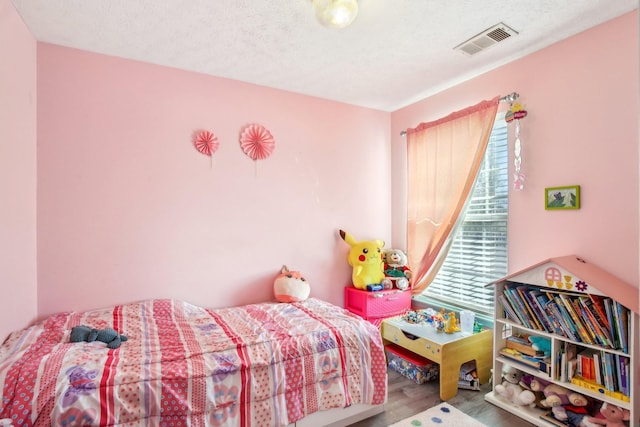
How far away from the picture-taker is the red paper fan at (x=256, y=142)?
2.81 metres

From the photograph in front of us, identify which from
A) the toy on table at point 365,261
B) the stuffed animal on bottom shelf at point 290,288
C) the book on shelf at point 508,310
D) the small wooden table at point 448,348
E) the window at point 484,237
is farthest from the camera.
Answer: the toy on table at point 365,261

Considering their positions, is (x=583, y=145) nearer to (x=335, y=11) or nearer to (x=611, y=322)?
(x=611, y=322)

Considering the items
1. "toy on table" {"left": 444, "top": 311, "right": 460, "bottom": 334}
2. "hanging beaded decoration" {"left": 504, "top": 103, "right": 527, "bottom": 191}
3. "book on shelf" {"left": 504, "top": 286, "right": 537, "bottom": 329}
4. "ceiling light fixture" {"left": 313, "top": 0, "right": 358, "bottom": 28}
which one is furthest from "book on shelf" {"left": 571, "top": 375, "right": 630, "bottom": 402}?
"ceiling light fixture" {"left": 313, "top": 0, "right": 358, "bottom": 28}

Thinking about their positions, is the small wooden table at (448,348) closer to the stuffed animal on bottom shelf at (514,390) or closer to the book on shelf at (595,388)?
the stuffed animal on bottom shelf at (514,390)

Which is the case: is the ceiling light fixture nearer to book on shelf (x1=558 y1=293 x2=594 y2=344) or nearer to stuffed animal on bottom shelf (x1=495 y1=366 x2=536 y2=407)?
book on shelf (x1=558 y1=293 x2=594 y2=344)

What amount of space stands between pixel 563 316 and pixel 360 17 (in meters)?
2.09

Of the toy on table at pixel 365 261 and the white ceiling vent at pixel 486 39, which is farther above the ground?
the white ceiling vent at pixel 486 39

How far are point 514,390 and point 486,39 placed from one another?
7.50 ft

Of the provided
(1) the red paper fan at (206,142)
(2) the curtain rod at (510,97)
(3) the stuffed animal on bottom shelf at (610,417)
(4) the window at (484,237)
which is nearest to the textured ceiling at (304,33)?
(2) the curtain rod at (510,97)

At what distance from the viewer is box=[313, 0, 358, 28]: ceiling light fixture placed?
168 centimetres

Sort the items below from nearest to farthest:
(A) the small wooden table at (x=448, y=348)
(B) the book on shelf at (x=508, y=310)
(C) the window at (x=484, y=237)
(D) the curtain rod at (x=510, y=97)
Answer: (B) the book on shelf at (x=508, y=310), (A) the small wooden table at (x=448, y=348), (D) the curtain rod at (x=510, y=97), (C) the window at (x=484, y=237)

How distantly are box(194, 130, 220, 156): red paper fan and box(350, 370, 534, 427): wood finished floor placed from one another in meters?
2.19

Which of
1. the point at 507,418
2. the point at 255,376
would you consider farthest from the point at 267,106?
the point at 507,418

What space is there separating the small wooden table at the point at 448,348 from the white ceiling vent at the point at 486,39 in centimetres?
203
